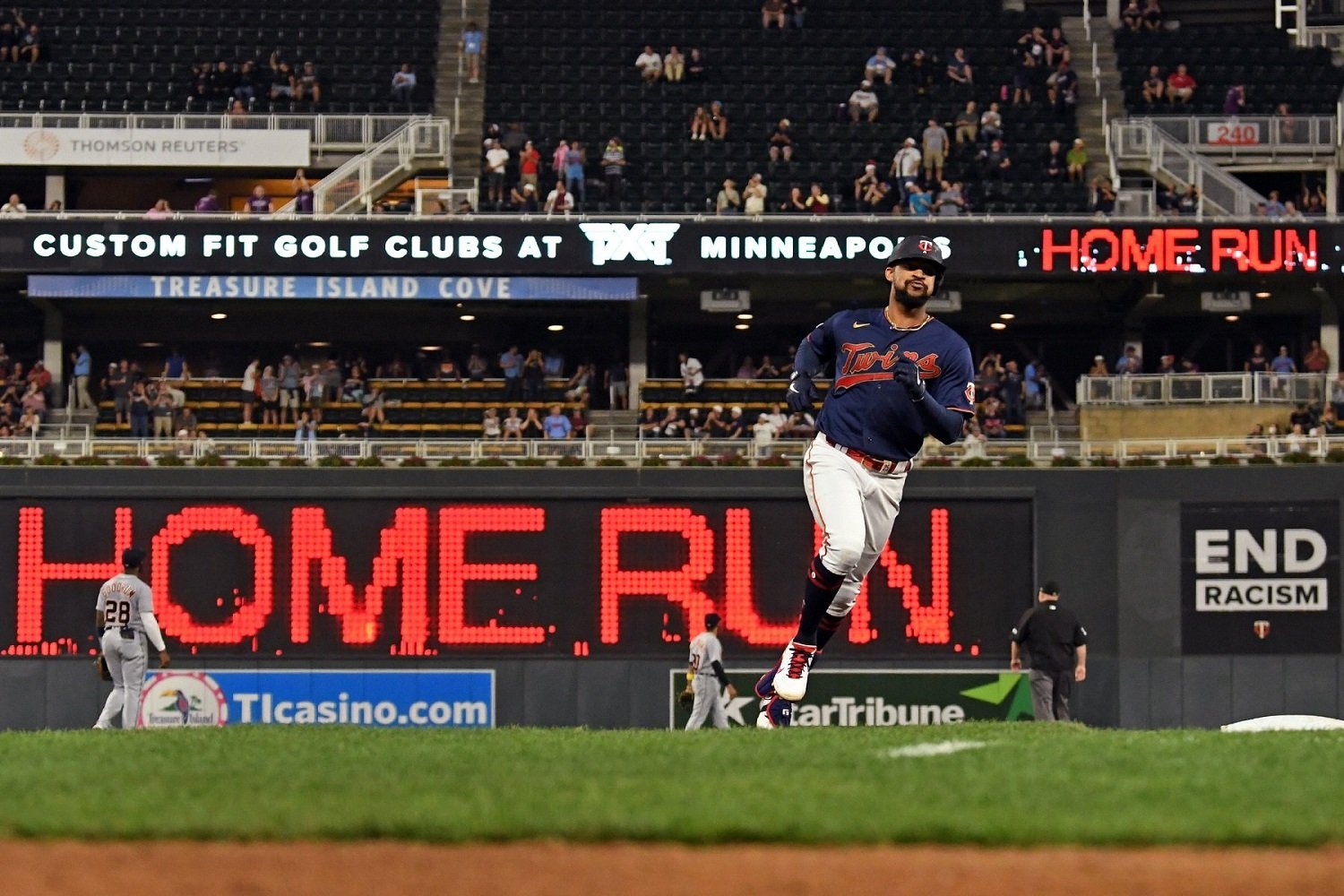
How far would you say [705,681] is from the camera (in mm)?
22109

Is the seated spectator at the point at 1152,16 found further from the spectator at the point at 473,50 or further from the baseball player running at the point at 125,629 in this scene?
the baseball player running at the point at 125,629

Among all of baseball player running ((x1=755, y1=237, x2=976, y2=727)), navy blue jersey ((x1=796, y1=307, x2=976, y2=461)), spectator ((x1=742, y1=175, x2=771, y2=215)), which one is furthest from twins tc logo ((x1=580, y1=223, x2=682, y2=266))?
navy blue jersey ((x1=796, y1=307, x2=976, y2=461))

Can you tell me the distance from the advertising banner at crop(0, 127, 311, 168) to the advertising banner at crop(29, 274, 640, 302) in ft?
16.4

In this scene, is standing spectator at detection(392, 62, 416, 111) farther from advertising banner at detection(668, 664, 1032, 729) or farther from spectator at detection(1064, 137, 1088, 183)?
advertising banner at detection(668, 664, 1032, 729)

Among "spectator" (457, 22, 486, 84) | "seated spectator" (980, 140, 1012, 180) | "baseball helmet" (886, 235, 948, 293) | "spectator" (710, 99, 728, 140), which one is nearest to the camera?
"baseball helmet" (886, 235, 948, 293)

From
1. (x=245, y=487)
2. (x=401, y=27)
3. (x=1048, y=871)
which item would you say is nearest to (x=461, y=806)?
(x=1048, y=871)

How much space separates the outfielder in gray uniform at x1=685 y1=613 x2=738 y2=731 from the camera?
2166 centimetres

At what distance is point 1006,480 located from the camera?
26.1m

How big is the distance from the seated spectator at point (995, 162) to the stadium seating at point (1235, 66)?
13.8 ft

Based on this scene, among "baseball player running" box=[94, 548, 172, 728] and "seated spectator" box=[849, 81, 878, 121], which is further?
"seated spectator" box=[849, 81, 878, 121]

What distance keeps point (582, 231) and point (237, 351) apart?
803 cm

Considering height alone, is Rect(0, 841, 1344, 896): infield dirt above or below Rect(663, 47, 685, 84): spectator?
below

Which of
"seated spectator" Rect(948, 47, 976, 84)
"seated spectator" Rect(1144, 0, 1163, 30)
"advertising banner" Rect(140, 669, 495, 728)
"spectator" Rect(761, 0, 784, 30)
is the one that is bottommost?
"advertising banner" Rect(140, 669, 495, 728)

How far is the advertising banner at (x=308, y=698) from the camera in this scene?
2512 centimetres
